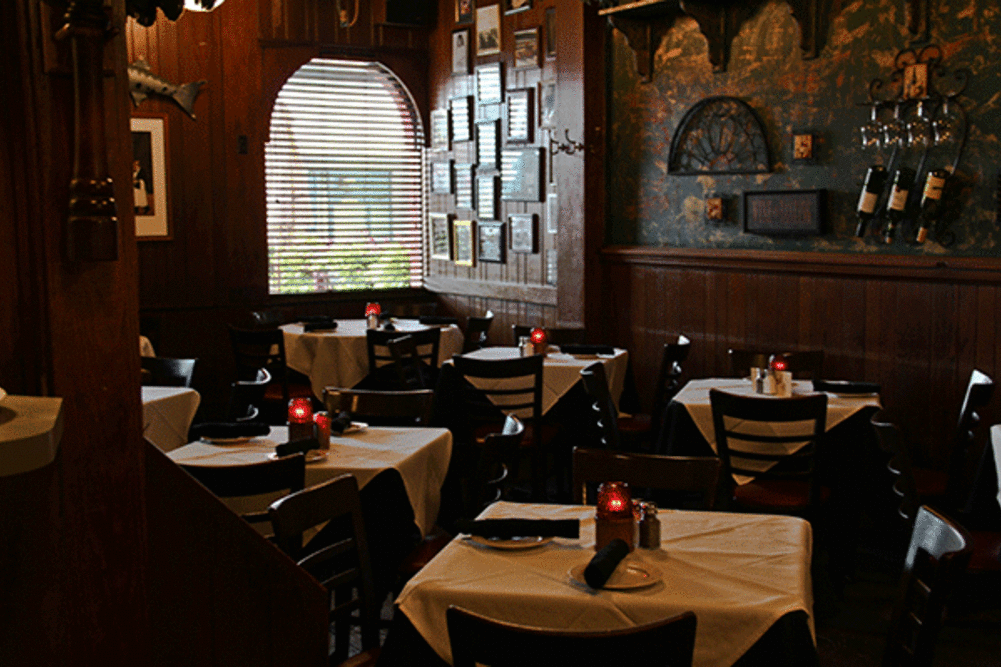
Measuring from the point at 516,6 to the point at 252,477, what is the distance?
5.97 metres

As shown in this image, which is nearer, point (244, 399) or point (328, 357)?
point (244, 399)

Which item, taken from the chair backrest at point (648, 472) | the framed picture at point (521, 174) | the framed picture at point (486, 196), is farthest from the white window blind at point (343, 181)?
the chair backrest at point (648, 472)

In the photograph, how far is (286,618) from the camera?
1.93 meters

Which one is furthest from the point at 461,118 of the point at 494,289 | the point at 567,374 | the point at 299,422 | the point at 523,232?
the point at 299,422

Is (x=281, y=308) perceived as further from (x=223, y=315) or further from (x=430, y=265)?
(x=430, y=265)

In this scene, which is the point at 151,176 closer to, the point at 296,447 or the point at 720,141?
the point at 720,141

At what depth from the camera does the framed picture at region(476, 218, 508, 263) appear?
8.74 metres

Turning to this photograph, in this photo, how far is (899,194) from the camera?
5871mm

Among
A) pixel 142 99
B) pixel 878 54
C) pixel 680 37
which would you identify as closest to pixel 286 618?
pixel 878 54

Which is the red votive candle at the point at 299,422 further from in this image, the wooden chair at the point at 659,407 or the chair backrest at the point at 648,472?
the wooden chair at the point at 659,407

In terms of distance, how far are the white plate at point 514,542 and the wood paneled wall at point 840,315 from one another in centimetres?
373

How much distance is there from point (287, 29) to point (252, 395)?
15.7 feet

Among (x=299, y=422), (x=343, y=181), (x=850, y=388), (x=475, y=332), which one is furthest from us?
(x=343, y=181)

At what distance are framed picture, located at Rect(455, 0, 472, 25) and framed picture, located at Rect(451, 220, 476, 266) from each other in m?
1.69
